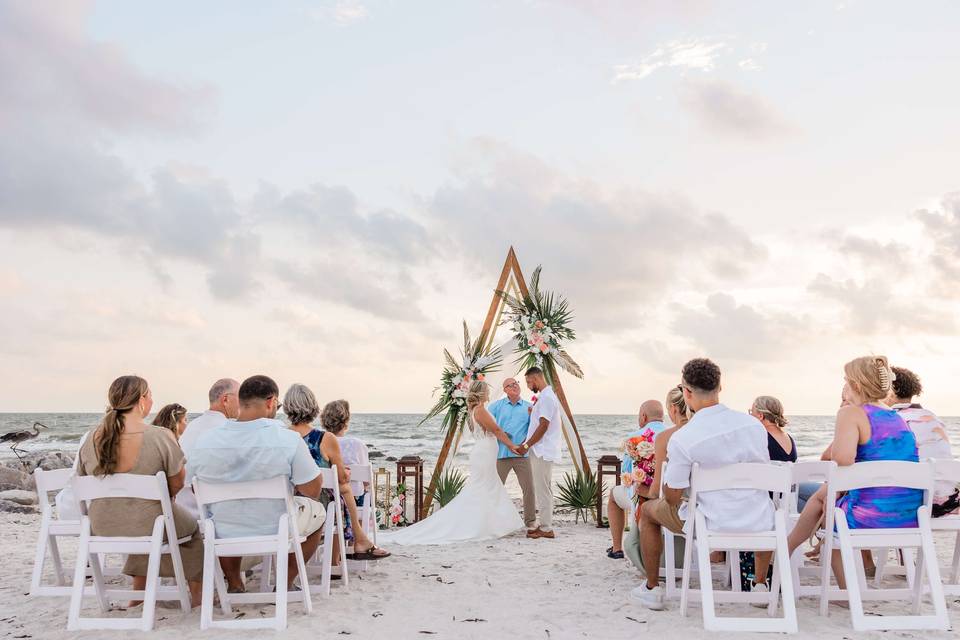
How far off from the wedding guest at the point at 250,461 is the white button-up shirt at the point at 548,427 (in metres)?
4.13

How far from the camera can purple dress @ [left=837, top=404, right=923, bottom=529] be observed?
435 centimetres

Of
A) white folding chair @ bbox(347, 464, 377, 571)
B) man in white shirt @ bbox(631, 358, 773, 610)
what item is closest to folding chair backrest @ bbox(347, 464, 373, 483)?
white folding chair @ bbox(347, 464, 377, 571)

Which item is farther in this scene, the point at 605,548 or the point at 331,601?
the point at 605,548

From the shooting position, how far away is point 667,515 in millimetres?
4586

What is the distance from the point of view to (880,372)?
4.45m

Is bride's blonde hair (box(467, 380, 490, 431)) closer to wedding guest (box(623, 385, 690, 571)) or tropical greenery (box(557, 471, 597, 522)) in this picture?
tropical greenery (box(557, 471, 597, 522))

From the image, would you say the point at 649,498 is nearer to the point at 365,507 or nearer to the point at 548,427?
the point at 365,507

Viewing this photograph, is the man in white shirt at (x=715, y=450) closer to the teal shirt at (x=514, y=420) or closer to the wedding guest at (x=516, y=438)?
the wedding guest at (x=516, y=438)

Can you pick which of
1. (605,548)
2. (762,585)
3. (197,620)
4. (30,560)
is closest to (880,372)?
(762,585)

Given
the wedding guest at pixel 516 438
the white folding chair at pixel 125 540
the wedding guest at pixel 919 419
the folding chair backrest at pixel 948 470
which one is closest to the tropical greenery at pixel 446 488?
the wedding guest at pixel 516 438

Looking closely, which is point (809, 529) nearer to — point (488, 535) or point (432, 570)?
point (432, 570)

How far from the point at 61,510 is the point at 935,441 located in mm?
6424

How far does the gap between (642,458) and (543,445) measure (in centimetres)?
300

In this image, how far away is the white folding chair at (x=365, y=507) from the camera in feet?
19.4
